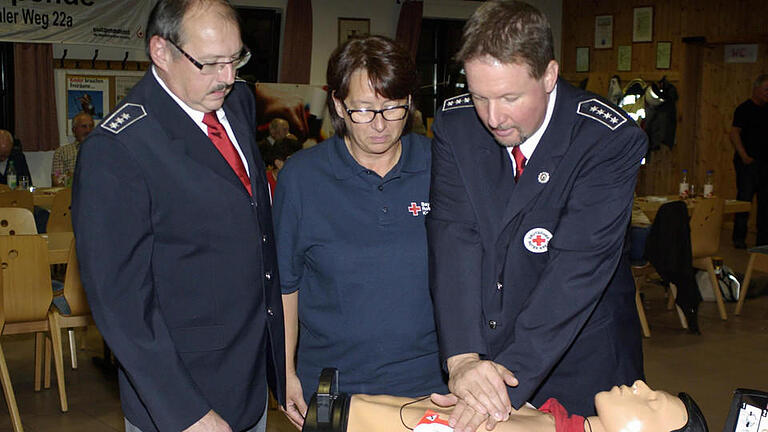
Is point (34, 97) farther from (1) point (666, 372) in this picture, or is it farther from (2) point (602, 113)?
(2) point (602, 113)

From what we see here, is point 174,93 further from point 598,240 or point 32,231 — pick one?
point 32,231

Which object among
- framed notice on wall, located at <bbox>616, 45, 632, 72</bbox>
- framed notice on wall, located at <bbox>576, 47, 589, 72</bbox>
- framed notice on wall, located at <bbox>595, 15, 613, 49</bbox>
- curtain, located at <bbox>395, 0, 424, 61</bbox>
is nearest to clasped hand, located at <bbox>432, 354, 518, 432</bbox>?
curtain, located at <bbox>395, 0, 424, 61</bbox>

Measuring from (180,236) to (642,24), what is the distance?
10.0 metres

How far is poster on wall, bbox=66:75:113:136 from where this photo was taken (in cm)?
858

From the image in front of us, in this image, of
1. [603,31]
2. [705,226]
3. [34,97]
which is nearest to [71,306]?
[705,226]

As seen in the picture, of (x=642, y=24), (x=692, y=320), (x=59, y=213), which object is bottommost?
(x=692, y=320)

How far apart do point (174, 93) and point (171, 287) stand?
0.40 meters

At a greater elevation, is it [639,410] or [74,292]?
[639,410]

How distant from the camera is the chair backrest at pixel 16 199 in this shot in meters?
5.67

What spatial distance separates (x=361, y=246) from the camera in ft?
6.39

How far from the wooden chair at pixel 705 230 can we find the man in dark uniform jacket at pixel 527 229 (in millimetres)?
4167

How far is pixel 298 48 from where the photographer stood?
32.9 feet

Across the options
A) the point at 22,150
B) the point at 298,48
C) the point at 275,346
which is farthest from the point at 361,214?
the point at 298,48

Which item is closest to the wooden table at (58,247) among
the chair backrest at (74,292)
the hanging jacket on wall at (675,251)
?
the chair backrest at (74,292)
